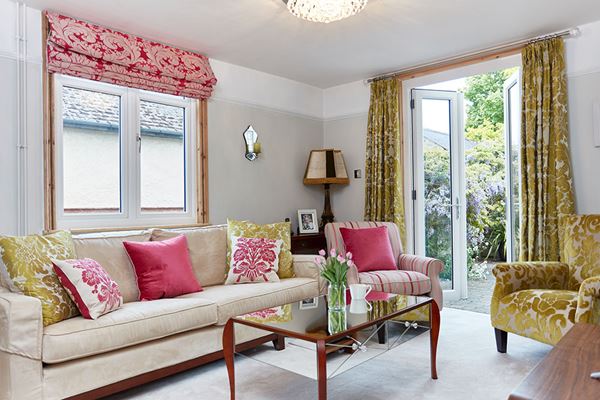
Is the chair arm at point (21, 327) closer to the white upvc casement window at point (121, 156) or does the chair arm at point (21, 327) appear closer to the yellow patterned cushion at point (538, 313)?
the white upvc casement window at point (121, 156)

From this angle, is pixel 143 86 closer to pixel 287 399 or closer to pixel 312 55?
pixel 312 55

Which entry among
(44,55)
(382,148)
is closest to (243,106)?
(382,148)

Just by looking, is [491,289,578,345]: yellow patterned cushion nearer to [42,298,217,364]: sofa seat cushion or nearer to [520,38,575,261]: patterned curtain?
[520,38,575,261]: patterned curtain

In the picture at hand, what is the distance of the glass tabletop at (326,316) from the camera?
2.08 meters

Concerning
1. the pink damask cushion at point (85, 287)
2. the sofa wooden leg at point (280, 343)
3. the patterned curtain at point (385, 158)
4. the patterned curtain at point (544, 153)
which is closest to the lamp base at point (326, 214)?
the patterned curtain at point (385, 158)

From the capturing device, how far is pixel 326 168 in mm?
4996

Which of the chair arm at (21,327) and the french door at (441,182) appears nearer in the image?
the chair arm at (21,327)

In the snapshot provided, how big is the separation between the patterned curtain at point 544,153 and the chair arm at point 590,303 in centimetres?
127

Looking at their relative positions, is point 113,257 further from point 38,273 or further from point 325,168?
point 325,168

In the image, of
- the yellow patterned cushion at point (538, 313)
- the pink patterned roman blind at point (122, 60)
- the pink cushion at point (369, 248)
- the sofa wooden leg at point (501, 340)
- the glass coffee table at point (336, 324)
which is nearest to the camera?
the glass coffee table at point (336, 324)

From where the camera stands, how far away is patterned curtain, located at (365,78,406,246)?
4.63m

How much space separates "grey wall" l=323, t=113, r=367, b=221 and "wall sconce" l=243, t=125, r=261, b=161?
1.15 meters

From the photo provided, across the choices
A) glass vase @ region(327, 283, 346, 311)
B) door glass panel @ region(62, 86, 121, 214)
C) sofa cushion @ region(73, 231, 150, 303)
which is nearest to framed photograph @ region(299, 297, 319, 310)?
glass vase @ region(327, 283, 346, 311)

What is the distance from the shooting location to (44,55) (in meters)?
3.16
